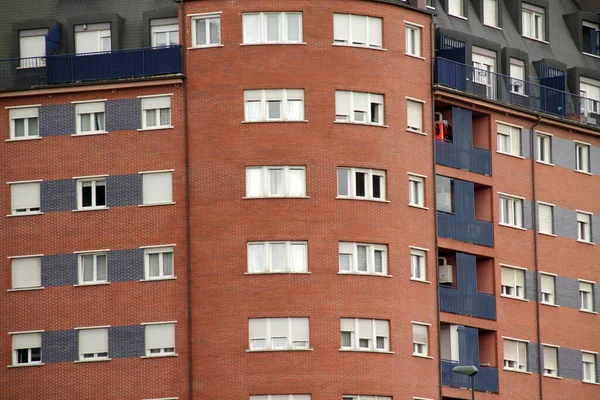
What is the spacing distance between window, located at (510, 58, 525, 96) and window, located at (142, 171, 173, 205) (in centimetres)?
1878

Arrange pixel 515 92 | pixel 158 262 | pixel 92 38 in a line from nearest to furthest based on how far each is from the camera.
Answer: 1. pixel 158 262
2. pixel 92 38
3. pixel 515 92

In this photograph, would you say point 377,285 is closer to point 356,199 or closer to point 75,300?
point 356,199

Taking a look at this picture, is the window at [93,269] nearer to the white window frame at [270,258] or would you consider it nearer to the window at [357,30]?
the white window frame at [270,258]

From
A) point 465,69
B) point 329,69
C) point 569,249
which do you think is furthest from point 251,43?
point 569,249

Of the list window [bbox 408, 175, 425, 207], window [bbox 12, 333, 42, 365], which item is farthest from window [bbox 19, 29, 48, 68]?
window [bbox 408, 175, 425, 207]

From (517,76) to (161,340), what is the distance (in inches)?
928

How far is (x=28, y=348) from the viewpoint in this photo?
96688 mm

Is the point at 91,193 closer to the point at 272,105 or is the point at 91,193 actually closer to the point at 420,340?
the point at 272,105

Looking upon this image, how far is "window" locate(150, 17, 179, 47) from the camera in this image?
324 feet

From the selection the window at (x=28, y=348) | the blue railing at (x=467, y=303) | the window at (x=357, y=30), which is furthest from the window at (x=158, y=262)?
the blue railing at (x=467, y=303)

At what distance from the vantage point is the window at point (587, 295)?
349ft

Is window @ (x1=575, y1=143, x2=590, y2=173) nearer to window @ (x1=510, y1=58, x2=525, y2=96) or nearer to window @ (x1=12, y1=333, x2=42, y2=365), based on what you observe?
window @ (x1=510, y1=58, x2=525, y2=96)

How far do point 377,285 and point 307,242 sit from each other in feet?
11.7

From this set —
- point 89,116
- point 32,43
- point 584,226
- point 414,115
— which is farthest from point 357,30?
point 584,226
